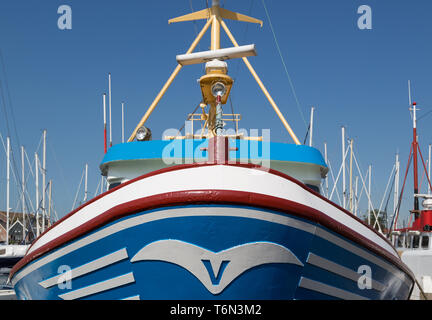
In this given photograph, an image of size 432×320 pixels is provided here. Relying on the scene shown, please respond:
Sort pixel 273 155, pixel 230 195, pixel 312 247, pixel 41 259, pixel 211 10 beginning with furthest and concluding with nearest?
pixel 211 10 → pixel 273 155 → pixel 41 259 → pixel 312 247 → pixel 230 195

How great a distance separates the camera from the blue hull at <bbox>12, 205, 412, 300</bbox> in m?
5.02

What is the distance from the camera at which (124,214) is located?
17.2 ft

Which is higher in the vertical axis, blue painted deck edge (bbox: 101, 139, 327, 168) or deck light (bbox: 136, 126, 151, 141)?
deck light (bbox: 136, 126, 151, 141)

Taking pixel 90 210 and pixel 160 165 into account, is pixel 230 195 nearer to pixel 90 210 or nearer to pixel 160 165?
pixel 90 210

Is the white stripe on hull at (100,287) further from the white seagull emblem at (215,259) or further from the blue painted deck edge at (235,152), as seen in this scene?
the blue painted deck edge at (235,152)

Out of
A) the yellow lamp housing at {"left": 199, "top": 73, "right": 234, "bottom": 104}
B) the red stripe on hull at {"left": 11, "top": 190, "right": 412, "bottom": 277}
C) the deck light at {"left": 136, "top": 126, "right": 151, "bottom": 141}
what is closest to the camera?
the red stripe on hull at {"left": 11, "top": 190, "right": 412, "bottom": 277}

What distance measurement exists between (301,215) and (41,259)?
12.0 feet

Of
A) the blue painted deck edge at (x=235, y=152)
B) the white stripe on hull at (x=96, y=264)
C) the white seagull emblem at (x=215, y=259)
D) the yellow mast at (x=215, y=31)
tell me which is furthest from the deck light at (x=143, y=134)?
the white seagull emblem at (x=215, y=259)

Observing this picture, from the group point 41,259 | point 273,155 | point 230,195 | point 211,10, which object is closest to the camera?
point 230,195

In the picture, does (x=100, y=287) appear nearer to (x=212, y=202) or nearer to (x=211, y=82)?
(x=212, y=202)

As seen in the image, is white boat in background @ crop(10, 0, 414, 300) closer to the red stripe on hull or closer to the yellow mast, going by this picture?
the red stripe on hull

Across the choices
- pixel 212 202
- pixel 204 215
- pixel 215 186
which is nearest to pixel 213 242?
pixel 204 215

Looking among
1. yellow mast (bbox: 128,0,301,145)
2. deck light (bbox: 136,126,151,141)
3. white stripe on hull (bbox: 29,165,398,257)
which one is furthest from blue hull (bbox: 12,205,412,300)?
yellow mast (bbox: 128,0,301,145)
